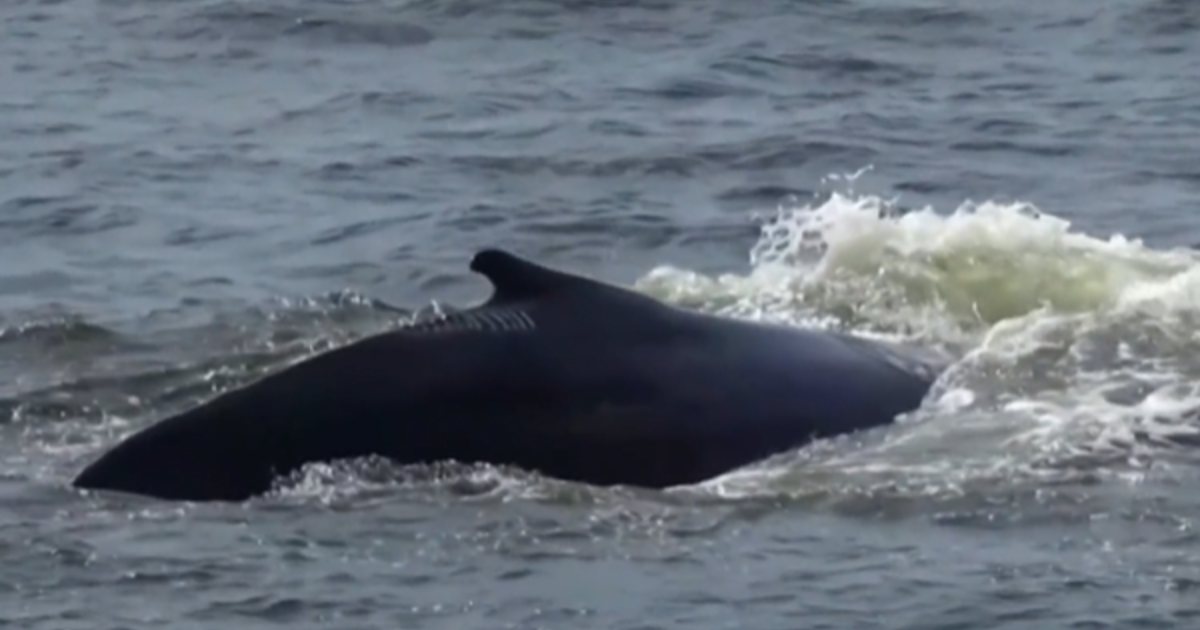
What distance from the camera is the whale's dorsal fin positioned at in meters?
11.4

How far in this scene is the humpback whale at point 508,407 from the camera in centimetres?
1123

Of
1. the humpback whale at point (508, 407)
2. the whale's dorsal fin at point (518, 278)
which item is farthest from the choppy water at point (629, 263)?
the whale's dorsal fin at point (518, 278)

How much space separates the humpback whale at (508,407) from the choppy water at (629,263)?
13cm

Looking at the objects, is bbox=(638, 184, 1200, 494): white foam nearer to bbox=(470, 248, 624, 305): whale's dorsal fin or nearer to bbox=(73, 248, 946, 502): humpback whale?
bbox=(73, 248, 946, 502): humpback whale

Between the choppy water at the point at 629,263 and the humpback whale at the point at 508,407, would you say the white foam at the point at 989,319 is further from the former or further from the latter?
the humpback whale at the point at 508,407

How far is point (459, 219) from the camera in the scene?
1814 cm

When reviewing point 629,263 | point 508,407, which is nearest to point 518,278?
point 508,407

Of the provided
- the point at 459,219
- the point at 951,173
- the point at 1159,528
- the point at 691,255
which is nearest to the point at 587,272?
the point at 691,255

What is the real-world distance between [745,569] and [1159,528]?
4.94ft

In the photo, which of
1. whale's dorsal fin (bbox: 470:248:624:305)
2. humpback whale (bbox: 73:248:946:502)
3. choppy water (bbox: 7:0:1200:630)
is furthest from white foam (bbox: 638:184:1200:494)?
Result: whale's dorsal fin (bbox: 470:248:624:305)

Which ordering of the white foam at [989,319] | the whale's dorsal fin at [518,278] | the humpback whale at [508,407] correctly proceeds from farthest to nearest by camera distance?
the white foam at [989,319]
the whale's dorsal fin at [518,278]
the humpback whale at [508,407]

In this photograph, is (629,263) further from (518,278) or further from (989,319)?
(518,278)

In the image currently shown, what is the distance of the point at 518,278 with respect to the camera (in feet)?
37.7

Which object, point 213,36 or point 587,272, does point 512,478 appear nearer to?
point 587,272
